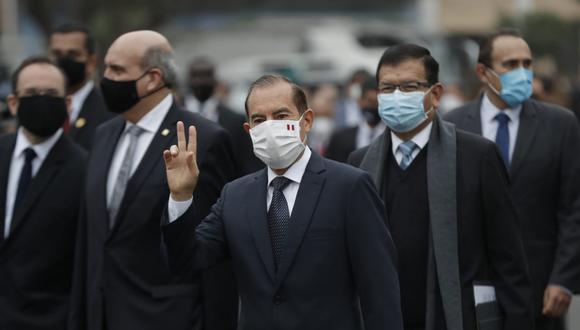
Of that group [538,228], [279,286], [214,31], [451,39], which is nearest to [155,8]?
[214,31]

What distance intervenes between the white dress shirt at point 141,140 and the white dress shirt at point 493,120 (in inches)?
79.7

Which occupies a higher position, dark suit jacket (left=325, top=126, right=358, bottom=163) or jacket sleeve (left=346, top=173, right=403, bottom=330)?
jacket sleeve (left=346, top=173, right=403, bottom=330)

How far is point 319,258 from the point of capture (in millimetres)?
5598

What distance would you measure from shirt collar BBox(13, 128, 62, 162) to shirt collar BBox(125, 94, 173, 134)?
0.84m

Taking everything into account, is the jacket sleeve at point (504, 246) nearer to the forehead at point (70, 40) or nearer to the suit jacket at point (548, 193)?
the suit jacket at point (548, 193)

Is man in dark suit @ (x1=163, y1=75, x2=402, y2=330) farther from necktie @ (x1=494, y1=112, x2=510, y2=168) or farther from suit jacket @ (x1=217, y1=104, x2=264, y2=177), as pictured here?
suit jacket @ (x1=217, y1=104, x2=264, y2=177)

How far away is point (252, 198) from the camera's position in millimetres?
5812

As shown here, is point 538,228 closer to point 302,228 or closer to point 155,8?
point 302,228

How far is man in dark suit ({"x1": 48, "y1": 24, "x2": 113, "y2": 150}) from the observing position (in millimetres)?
8891

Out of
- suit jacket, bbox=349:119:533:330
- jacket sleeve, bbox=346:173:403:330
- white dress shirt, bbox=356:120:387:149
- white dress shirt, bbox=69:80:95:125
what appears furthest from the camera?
white dress shirt, bbox=356:120:387:149

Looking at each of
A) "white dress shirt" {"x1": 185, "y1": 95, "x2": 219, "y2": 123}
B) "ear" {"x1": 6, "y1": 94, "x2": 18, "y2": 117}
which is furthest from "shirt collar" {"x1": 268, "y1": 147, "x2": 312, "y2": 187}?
"white dress shirt" {"x1": 185, "y1": 95, "x2": 219, "y2": 123}

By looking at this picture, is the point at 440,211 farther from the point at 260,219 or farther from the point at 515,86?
the point at 515,86

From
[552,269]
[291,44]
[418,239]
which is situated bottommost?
[291,44]

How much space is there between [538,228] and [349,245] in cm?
267
